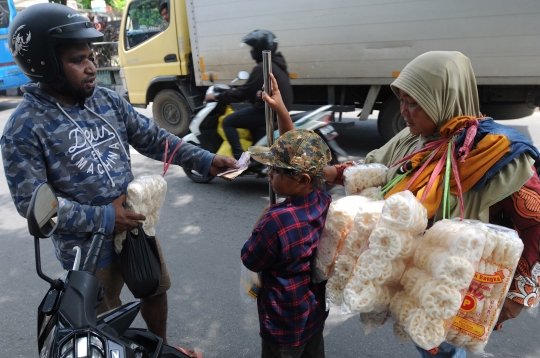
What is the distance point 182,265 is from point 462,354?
8.48ft

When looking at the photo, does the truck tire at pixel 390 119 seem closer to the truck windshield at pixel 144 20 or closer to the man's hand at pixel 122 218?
the truck windshield at pixel 144 20

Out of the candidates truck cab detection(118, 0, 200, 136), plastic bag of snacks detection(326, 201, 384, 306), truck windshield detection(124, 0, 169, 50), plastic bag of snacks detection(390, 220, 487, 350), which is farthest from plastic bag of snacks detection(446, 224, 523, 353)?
truck windshield detection(124, 0, 169, 50)

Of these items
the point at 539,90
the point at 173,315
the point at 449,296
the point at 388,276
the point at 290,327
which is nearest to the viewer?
the point at 449,296

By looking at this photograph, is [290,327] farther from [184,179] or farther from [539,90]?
[539,90]

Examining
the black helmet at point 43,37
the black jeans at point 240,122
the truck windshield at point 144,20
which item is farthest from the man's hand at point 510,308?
the truck windshield at point 144,20

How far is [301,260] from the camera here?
1.84m

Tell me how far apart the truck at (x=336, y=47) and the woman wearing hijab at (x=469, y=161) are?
14.7 feet

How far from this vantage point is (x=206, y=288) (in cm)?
361

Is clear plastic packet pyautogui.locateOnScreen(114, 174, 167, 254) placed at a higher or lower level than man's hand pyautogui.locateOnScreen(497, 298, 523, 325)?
higher

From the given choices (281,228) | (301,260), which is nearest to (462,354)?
(301,260)

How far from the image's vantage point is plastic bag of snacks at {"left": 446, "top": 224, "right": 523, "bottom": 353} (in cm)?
142

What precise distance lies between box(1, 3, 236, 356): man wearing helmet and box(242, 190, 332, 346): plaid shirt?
0.61 metres

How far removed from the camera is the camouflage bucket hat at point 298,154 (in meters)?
1.76

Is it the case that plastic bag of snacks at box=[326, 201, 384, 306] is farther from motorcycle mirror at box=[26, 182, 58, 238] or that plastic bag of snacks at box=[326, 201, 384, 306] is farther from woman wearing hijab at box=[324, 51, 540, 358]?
motorcycle mirror at box=[26, 182, 58, 238]
